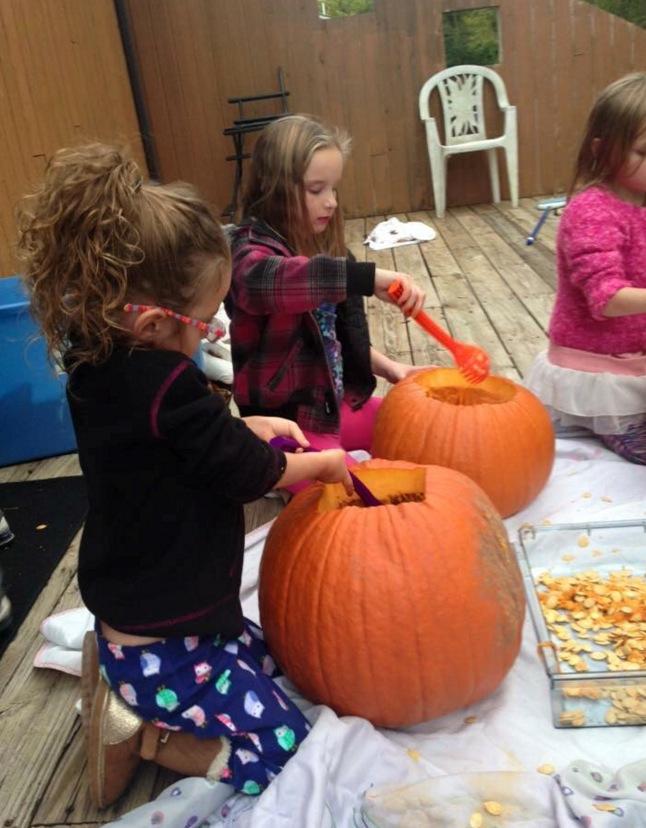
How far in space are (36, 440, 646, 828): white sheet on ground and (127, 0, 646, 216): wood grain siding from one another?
5439 mm

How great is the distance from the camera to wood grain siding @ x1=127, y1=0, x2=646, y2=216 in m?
5.86

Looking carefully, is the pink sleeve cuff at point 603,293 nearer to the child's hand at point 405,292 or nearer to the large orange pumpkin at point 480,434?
the large orange pumpkin at point 480,434

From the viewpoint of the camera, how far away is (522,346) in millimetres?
3125

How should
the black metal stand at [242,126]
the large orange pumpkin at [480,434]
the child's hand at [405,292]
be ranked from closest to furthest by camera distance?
the child's hand at [405,292], the large orange pumpkin at [480,434], the black metal stand at [242,126]

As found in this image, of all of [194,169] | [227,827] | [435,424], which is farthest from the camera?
[194,169]

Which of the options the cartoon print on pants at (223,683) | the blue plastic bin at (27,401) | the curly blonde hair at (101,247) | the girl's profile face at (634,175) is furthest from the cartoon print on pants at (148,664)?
the girl's profile face at (634,175)

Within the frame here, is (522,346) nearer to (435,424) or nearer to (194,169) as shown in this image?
(435,424)

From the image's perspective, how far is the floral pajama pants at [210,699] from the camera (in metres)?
→ 1.21

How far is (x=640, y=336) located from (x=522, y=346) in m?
1.00

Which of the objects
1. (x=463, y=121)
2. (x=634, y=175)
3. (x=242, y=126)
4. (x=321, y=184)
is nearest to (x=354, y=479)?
(x=321, y=184)

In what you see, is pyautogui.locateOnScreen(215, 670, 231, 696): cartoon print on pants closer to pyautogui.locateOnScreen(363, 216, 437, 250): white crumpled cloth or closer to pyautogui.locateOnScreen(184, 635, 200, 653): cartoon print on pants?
pyautogui.locateOnScreen(184, 635, 200, 653): cartoon print on pants

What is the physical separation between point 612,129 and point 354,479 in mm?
1251

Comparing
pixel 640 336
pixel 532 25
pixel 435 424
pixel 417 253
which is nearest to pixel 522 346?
pixel 640 336

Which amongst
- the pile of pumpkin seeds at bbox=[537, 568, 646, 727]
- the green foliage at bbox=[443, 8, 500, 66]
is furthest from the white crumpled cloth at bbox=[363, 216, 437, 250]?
the pile of pumpkin seeds at bbox=[537, 568, 646, 727]
